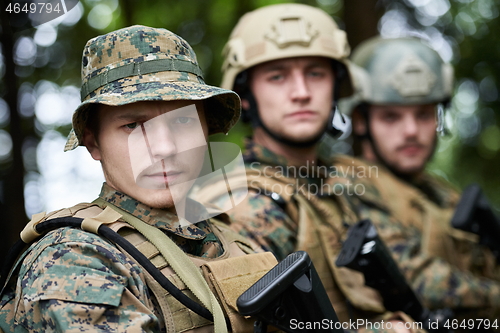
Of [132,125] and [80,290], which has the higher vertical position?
[132,125]

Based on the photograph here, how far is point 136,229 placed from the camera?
1744mm

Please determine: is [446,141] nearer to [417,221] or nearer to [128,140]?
[417,221]

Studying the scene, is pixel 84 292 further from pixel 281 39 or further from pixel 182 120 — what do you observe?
pixel 281 39

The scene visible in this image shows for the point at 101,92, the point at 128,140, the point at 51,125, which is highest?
the point at 101,92

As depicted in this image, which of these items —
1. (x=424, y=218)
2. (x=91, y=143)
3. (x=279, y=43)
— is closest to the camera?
(x=91, y=143)

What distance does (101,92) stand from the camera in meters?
1.80

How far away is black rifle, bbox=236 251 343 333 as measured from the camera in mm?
1548

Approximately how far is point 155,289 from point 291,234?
127 cm

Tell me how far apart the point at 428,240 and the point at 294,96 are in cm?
178

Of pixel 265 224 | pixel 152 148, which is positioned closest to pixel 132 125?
pixel 152 148

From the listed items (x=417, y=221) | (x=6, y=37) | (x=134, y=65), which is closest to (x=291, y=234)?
(x=134, y=65)

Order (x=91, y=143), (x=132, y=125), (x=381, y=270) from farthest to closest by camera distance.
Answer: (x=381, y=270), (x=91, y=143), (x=132, y=125)

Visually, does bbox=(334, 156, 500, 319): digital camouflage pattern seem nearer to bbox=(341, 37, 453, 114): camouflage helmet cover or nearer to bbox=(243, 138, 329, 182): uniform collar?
bbox=(243, 138, 329, 182): uniform collar

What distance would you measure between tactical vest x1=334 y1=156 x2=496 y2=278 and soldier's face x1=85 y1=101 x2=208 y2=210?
96.4 inches
